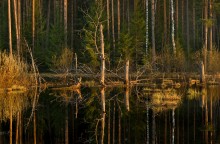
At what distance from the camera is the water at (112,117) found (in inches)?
488

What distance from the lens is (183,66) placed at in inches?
1284

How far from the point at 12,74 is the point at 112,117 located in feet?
33.5

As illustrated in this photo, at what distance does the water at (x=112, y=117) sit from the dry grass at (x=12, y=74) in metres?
1.25

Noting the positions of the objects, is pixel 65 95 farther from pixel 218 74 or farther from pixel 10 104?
pixel 218 74

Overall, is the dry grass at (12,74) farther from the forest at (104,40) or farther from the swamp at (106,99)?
the forest at (104,40)

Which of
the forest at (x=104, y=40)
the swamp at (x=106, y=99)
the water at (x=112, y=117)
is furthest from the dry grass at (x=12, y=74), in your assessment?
the forest at (x=104, y=40)

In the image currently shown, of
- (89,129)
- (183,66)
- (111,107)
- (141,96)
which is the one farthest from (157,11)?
(89,129)

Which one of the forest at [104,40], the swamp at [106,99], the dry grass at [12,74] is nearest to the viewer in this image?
the swamp at [106,99]

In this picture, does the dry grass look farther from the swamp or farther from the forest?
the forest

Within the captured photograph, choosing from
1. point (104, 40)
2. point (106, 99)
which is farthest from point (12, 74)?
point (104, 40)

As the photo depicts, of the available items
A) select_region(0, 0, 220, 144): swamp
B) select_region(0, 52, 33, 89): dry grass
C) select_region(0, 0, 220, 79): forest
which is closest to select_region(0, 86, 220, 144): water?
select_region(0, 0, 220, 144): swamp

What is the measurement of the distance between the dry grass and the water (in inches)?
49.1

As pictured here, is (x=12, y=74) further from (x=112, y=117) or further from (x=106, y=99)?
(x=112, y=117)

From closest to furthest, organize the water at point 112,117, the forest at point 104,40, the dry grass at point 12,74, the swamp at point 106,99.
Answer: the water at point 112,117 < the swamp at point 106,99 < the dry grass at point 12,74 < the forest at point 104,40
